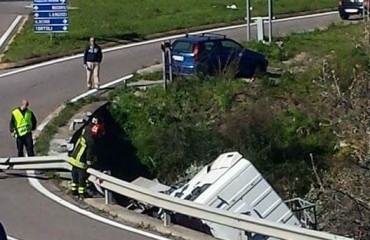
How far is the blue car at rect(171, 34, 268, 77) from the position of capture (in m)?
32.6

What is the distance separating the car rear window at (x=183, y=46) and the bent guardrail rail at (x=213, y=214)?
48.6ft

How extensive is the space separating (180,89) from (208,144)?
450 cm

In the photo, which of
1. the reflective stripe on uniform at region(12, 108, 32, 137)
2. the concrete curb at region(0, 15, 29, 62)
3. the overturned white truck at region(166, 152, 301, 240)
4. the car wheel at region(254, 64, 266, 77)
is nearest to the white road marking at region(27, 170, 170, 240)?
the reflective stripe on uniform at region(12, 108, 32, 137)

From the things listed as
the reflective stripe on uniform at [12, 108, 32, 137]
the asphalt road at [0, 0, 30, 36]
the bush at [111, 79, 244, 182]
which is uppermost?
the reflective stripe on uniform at [12, 108, 32, 137]

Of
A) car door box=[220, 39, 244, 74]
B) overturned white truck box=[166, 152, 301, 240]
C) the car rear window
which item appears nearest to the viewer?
overturned white truck box=[166, 152, 301, 240]

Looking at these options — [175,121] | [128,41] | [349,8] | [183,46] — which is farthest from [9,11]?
[175,121]

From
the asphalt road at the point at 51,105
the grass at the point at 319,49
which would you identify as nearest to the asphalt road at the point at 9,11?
the asphalt road at the point at 51,105

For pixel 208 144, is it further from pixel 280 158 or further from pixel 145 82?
pixel 145 82

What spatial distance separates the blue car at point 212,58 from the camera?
32.6m

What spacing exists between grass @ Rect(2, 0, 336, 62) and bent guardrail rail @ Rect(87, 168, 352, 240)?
18575mm

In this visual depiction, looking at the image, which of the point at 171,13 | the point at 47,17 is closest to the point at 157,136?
the point at 47,17

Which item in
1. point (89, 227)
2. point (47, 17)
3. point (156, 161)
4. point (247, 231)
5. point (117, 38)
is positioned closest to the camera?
point (247, 231)

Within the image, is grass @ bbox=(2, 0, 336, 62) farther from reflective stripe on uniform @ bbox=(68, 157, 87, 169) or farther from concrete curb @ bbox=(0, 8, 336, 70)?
reflective stripe on uniform @ bbox=(68, 157, 87, 169)

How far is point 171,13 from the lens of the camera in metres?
47.7
